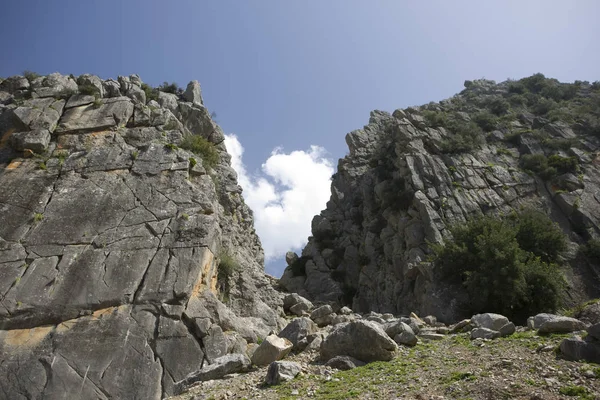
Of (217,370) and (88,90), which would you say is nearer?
(217,370)

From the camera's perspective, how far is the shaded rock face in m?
12.9

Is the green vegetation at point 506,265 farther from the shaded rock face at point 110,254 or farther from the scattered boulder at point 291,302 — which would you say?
the shaded rock face at point 110,254

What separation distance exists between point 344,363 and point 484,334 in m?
5.43

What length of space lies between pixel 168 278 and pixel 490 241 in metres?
19.2

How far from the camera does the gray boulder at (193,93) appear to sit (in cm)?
2938

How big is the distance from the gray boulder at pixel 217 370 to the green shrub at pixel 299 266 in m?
29.3

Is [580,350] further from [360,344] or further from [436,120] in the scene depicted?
[436,120]

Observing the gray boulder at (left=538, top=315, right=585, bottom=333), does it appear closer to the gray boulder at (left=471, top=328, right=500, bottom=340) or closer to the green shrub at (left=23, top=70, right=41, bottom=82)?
the gray boulder at (left=471, top=328, right=500, bottom=340)

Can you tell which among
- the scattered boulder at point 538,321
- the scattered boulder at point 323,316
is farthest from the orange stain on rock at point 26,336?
the scattered boulder at point 538,321

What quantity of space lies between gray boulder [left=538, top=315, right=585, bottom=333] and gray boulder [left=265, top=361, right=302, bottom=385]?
26.3 feet

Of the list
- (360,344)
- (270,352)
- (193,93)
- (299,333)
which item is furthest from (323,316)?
(193,93)

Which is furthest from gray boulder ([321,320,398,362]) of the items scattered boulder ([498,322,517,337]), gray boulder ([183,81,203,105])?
gray boulder ([183,81,203,105])

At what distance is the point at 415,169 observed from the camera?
115 feet

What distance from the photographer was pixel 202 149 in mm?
22719
